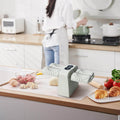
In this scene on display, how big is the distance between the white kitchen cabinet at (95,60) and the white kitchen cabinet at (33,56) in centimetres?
45

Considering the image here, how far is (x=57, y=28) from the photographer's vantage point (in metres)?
3.22

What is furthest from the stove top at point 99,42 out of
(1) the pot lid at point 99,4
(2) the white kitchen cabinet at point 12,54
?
(2) the white kitchen cabinet at point 12,54

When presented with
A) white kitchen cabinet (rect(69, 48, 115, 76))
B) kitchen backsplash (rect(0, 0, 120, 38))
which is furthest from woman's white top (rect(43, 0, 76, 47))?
kitchen backsplash (rect(0, 0, 120, 38))

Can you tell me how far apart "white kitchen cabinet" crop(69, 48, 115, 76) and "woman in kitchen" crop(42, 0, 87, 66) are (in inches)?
4.9

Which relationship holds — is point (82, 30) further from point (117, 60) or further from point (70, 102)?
point (70, 102)

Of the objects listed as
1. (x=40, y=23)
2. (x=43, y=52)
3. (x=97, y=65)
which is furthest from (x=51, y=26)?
(x=40, y=23)

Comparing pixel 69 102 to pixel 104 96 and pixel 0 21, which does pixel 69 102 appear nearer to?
pixel 104 96


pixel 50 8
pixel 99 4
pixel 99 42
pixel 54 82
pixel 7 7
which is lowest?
pixel 54 82

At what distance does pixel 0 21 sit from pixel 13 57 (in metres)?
1.05

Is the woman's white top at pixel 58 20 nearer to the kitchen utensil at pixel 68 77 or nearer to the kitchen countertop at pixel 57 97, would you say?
the kitchen countertop at pixel 57 97

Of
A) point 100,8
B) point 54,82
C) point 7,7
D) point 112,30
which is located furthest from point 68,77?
point 7,7

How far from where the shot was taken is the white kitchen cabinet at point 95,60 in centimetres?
323

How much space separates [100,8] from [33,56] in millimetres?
1104

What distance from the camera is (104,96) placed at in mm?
1561
